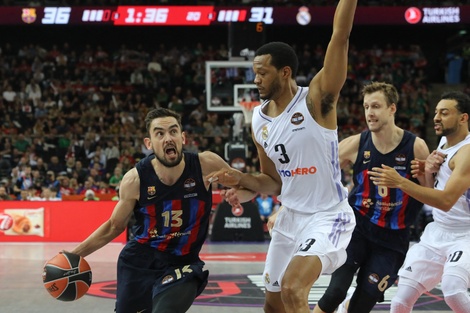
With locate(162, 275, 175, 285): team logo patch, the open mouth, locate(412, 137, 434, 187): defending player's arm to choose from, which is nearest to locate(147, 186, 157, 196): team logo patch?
the open mouth

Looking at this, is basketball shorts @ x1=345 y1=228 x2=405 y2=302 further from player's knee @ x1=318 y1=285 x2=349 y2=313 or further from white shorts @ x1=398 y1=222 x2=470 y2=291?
player's knee @ x1=318 y1=285 x2=349 y2=313

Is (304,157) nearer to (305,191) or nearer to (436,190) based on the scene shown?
(305,191)

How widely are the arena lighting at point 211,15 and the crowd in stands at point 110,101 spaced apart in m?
1.71

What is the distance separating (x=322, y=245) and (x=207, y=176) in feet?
3.83

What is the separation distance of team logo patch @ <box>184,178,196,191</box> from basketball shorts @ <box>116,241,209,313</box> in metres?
0.56

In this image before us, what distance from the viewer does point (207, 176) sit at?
588 centimetres

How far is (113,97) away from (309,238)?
67.9 ft

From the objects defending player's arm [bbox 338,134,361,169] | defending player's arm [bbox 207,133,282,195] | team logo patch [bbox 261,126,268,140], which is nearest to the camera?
team logo patch [bbox 261,126,268,140]

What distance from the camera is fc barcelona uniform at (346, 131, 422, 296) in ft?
21.3

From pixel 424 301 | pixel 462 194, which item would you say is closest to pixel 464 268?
pixel 462 194

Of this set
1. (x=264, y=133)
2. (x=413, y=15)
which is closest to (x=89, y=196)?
(x=264, y=133)

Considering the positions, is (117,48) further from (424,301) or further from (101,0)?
(424,301)

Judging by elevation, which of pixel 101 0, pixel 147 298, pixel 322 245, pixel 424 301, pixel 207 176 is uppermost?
pixel 101 0

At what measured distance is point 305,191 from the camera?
5438 mm
